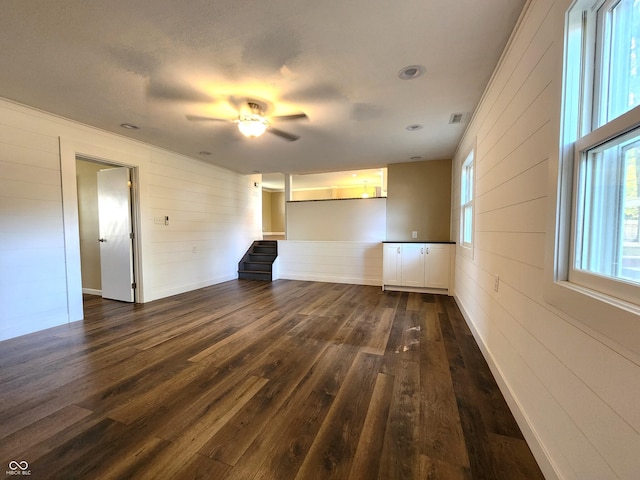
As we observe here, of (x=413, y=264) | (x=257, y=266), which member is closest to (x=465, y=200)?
(x=413, y=264)

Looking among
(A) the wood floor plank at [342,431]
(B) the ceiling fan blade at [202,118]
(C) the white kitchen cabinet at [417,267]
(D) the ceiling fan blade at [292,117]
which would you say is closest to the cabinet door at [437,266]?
(C) the white kitchen cabinet at [417,267]

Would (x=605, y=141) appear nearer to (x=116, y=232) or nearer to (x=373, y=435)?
(x=373, y=435)

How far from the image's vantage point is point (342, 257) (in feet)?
19.3

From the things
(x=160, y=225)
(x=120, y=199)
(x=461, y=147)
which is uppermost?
(x=461, y=147)

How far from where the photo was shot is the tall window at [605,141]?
903 millimetres

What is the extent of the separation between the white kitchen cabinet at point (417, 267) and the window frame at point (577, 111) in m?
3.72

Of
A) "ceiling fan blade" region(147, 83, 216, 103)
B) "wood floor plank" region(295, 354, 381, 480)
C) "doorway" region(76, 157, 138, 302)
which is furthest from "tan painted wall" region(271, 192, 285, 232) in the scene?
"wood floor plank" region(295, 354, 381, 480)

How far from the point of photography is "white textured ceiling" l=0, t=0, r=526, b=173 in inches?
65.5

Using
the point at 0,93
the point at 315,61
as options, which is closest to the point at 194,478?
the point at 315,61

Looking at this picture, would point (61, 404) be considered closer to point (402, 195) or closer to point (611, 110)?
point (611, 110)

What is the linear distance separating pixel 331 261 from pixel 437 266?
219 cm

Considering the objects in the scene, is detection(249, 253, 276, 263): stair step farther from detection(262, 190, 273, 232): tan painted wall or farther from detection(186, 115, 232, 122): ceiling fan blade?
detection(262, 190, 273, 232): tan painted wall

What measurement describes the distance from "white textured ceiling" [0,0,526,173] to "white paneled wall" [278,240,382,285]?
9.17 ft

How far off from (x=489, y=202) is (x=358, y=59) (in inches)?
63.8
